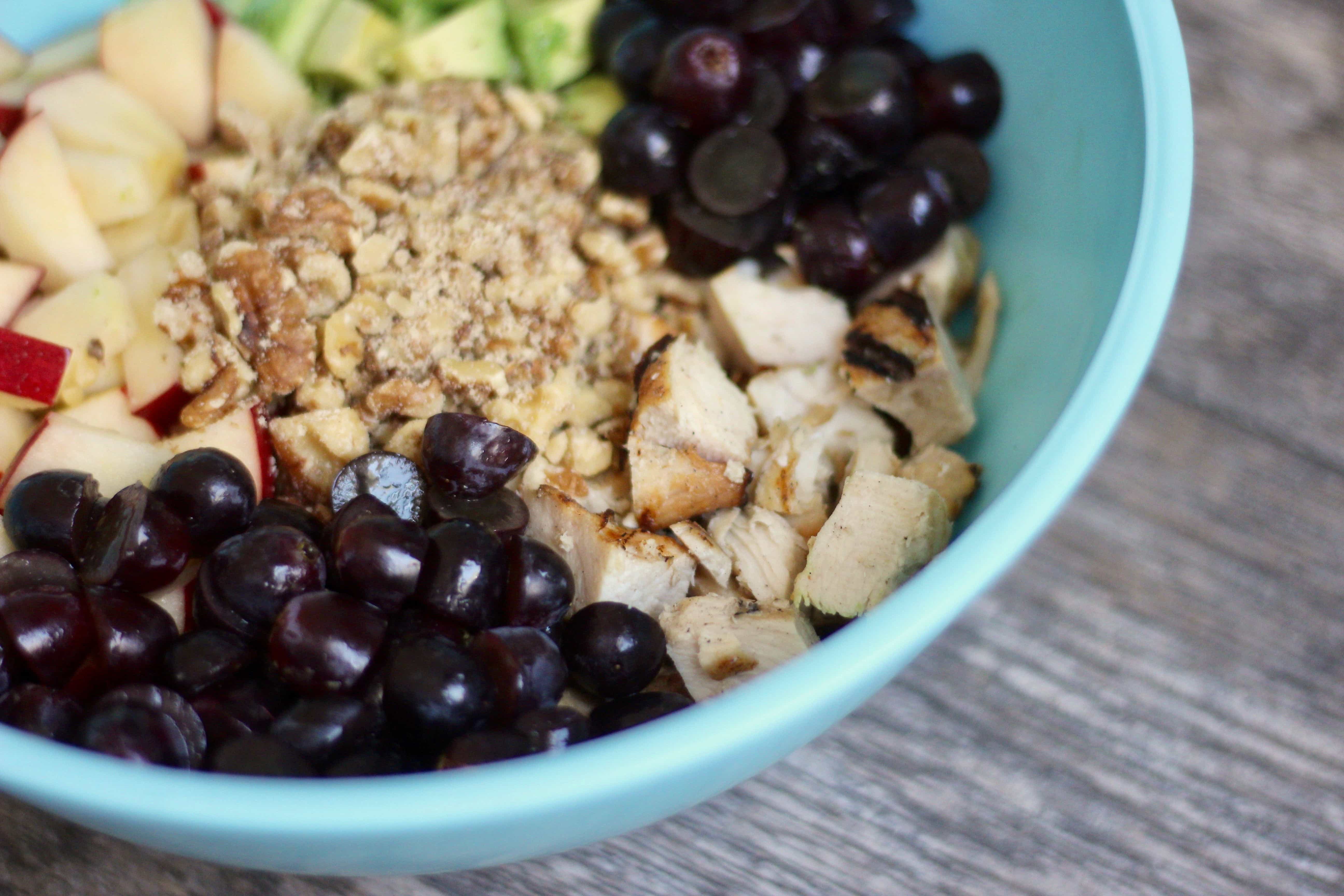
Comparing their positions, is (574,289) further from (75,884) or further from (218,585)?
(75,884)

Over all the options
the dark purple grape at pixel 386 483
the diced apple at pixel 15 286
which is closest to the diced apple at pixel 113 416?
the diced apple at pixel 15 286

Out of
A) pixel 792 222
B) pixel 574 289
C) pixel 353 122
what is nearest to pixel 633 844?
pixel 574 289

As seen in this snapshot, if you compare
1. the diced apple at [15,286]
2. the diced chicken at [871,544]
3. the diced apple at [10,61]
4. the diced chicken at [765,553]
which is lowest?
the diced chicken at [765,553]

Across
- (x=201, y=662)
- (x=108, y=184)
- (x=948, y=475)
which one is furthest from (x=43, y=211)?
(x=948, y=475)

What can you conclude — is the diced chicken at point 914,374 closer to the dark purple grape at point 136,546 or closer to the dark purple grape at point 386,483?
the dark purple grape at point 386,483

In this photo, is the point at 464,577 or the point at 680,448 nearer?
the point at 464,577

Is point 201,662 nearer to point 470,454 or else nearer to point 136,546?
point 136,546

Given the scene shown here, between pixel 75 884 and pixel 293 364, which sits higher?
pixel 293 364
